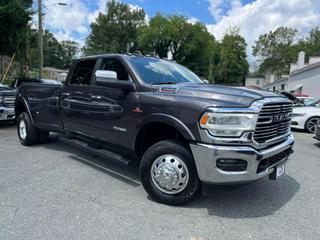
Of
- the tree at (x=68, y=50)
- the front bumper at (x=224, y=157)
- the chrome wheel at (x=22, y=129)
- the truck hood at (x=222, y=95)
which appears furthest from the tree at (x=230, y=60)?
the tree at (x=68, y=50)

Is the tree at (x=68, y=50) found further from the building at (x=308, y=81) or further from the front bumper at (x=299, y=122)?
the front bumper at (x=299, y=122)

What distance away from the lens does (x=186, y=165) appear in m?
3.35

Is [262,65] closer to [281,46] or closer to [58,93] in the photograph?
[281,46]

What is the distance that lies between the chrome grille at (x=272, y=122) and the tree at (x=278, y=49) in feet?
238

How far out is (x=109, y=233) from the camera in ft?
9.52

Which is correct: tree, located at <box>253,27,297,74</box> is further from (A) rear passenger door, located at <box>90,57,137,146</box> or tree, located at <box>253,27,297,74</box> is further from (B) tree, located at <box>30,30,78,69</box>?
(A) rear passenger door, located at <box>90,57,137,146</box>

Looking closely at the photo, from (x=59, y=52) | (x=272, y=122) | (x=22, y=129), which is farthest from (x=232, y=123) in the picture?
(x=59, y=52)

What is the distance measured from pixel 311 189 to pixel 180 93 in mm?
2626

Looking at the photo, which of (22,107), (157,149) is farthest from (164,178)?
(22,107)

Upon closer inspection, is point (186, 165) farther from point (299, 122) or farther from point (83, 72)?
point (299, 122)

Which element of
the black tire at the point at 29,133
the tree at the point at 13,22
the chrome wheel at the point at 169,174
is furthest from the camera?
the tree at the point at 13,22

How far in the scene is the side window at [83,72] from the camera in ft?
16.3

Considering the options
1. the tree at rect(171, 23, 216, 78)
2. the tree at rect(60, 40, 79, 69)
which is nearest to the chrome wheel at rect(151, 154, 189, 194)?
the tree at rect(171, 23, 216, 78)

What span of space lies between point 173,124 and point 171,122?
0.13 ft
